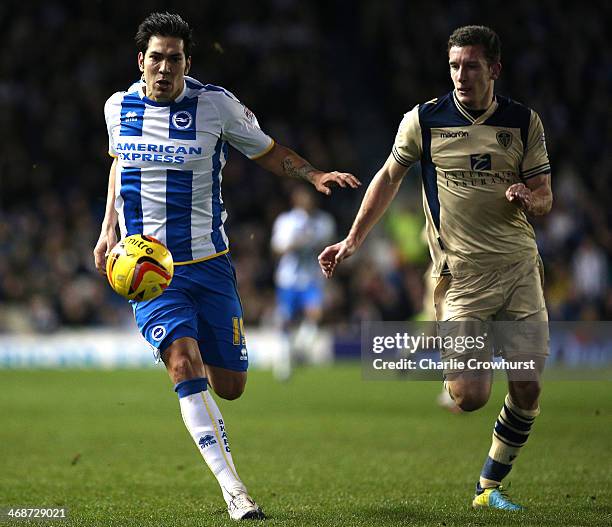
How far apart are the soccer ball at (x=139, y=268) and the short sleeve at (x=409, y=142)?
1.39 metres

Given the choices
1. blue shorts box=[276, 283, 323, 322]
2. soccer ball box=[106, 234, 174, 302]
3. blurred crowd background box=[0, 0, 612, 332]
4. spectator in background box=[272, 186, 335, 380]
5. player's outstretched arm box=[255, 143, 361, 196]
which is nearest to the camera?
soccer ball box=[106, 234, 174, 302]

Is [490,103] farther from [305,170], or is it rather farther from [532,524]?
[532,524]

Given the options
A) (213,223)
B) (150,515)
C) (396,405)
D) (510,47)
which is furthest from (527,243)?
(510,47)

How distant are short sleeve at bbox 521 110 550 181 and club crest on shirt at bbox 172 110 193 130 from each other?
72.3 inches

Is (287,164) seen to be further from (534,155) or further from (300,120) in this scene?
(300,120)

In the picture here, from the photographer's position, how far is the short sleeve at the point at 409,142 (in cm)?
620

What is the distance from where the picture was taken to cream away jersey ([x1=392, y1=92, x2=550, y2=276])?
6.07 m

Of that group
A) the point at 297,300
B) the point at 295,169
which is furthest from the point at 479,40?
the point at 297,300

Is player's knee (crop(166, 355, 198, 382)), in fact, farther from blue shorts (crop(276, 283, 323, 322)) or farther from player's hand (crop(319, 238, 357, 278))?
blue shorts (crop(276, 283, 323, 322))

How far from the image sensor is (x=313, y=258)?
17.0m

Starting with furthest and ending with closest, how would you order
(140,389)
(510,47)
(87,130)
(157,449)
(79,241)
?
1. (510,47)
2. (87,130)
3. (79,241)
4. (140,389)
5. (157,449)

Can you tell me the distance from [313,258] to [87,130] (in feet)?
21.3

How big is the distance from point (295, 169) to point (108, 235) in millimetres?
1119

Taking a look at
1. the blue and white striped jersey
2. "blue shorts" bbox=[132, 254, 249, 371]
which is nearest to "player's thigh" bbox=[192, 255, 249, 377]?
"blue shorts" bbox=[132, 254, 249, 371]
